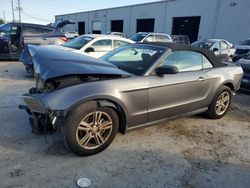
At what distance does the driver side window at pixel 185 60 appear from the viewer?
3.91 metres

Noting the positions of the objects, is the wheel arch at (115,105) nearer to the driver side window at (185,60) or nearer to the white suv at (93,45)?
the driver side window at (185,60)

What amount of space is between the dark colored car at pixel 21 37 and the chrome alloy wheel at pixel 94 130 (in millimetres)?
8316

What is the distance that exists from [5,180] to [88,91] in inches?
55.0

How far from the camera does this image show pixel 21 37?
10.3m

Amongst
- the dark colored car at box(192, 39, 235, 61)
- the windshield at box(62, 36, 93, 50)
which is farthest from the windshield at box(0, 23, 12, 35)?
the dark colored car at box(192, 39, 235, 61)

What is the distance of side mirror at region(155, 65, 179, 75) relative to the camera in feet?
11.6

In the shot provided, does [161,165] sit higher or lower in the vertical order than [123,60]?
lower

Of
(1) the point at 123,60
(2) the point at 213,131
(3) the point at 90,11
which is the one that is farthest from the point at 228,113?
(3) the point at 90,11

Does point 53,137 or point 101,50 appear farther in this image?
point 101,50

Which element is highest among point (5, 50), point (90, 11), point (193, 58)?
point (90, 11)

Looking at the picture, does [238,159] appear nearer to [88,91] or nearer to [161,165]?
[161,165]

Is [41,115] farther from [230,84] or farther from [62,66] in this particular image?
[230,84]

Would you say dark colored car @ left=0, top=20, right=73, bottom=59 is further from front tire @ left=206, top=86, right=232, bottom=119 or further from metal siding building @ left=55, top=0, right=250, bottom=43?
metal siding building @ left=55, top=0, right=250, bottom=43

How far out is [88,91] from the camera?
3008mm
